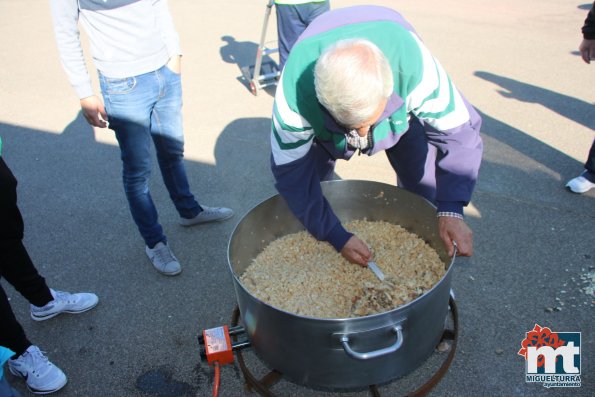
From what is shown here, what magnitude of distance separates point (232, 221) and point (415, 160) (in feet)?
4.35

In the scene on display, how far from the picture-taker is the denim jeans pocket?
80.2 inches

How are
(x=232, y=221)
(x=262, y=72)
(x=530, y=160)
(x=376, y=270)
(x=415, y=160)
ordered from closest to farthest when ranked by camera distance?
(x=376, y=270), (x=415, y=160), (x=232, y=221), (x=530, y=160), (x=262, y=72)

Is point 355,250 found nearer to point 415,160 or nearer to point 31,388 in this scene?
point 415,160

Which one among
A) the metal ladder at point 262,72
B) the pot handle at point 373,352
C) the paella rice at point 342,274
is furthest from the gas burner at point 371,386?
the metal ladder at point 262,72

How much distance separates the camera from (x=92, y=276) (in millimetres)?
2596

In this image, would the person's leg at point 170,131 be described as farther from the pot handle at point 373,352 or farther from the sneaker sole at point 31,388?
the pot handle at point 373,352

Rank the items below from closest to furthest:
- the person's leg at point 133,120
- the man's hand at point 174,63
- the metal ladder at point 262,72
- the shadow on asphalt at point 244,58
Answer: the person's leg at point 133,120 < the man's hand at point 174,63 < the metal ladder at point 262,72 < the shadow on asphalt at point 244,58

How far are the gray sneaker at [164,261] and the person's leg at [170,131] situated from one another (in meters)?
0.33

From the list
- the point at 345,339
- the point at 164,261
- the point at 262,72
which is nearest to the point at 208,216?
the point at 164,261

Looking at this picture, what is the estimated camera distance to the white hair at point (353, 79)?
1.24m

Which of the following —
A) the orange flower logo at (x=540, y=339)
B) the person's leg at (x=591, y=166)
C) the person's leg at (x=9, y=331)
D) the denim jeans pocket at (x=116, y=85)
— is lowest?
the orange flower logo at (x=540, y=339)

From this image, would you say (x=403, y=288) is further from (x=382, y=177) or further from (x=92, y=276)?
(x=92, y=276)

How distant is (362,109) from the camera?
1287 mm

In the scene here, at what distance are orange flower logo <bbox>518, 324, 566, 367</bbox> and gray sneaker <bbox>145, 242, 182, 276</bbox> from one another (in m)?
1.76
